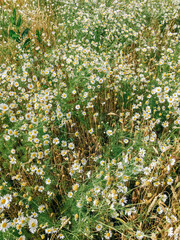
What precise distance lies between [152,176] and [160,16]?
4.39m

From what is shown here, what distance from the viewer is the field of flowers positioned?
1762 millimetres

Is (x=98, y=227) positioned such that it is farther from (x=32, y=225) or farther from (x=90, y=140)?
(x=90, y=140)

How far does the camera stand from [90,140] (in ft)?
8.61

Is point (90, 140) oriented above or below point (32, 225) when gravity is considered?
above

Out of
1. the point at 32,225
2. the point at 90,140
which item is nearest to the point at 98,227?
the point at 32,225

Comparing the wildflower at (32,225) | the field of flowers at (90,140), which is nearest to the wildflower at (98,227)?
the field of flowers at (90,140)

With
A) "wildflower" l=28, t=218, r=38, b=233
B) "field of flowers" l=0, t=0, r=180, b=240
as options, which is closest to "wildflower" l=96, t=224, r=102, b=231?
"field of flowers" l=0, t=0, r=180, b=240

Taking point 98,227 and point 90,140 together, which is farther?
point 90,140

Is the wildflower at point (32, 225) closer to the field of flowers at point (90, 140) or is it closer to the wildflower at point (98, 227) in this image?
the field of flowers at point (90, 140)

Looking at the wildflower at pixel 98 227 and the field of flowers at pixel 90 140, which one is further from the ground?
the field of flowers at pixel 90 140

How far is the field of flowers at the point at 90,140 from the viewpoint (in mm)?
1762

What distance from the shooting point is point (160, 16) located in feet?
16.2

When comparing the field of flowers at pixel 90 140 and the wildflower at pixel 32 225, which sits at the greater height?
the field of flowers at pixel 90 140

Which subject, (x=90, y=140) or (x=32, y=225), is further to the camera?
(x=90, y=140)
